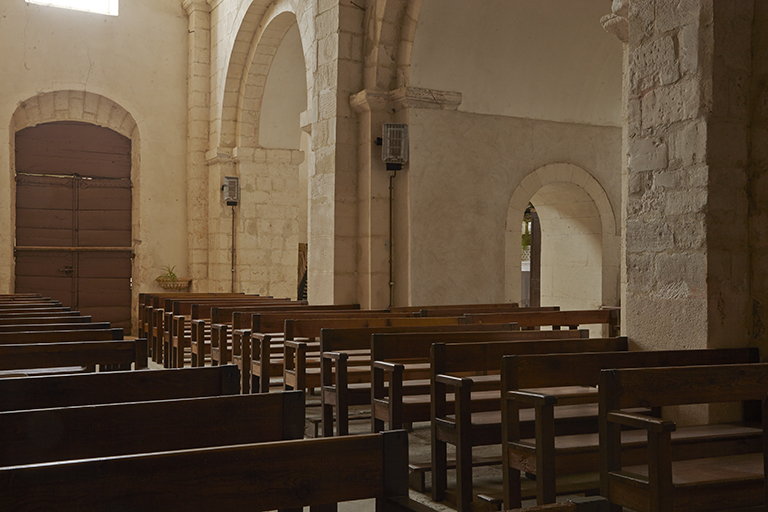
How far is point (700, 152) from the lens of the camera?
355cm

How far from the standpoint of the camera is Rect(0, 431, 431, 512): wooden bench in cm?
130

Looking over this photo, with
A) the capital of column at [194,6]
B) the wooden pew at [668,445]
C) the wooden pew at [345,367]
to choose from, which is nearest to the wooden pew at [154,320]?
the wooden pew at [345,367]

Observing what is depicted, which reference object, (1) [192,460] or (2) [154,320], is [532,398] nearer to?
Result: (1) [192,460]

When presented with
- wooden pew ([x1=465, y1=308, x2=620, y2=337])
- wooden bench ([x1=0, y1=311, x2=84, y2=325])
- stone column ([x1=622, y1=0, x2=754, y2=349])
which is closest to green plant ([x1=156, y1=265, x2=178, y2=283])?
wooden bench ([x1=0, y1=311, x2=84, y2=325])

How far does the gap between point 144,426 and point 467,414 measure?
5.36ft

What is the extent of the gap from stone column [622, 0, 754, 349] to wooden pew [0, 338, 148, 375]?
2.52 meters

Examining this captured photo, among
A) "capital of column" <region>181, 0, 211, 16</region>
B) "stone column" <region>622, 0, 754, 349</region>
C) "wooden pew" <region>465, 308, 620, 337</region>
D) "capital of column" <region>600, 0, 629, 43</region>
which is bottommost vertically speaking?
"wooden pew" <region>465, 308, 620, 337</region>

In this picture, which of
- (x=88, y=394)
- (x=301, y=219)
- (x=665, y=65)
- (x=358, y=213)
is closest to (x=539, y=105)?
(x=358, y=213)

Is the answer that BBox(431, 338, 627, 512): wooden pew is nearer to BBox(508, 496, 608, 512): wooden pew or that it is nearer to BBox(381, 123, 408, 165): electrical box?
BBox(508, 496, 608, 512): wooden pew

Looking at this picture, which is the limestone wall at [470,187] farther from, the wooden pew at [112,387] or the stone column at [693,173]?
the wooden pew at [112,387]

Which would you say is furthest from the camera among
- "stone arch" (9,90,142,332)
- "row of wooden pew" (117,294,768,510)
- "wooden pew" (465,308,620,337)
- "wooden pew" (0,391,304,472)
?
"stone arch" (9,90,142,332)

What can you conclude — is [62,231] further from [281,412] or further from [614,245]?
[281,412]

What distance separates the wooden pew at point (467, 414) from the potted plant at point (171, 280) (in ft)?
31.8

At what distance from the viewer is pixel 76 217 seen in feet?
41.3
